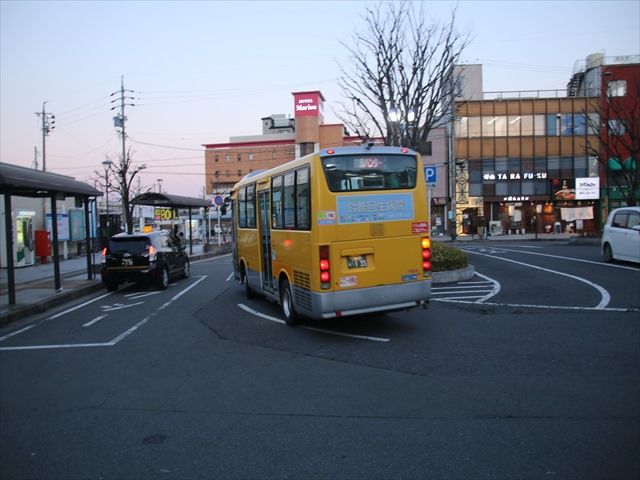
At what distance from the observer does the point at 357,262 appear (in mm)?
8359

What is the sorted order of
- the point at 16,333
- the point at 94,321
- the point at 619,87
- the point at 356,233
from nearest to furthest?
1. the point at 356,233
2. the point at 16,333
3. the point at 94,321
4. the point at 619,87

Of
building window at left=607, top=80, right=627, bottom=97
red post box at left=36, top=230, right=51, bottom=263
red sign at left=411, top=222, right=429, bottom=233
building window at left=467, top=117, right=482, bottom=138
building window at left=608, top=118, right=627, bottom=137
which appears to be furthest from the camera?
building window at left=467, top=117, right=482, bottom=138

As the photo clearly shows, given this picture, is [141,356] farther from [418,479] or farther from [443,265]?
[443,265]

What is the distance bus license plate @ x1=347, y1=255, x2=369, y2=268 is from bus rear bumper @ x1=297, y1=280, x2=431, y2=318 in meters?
0.38

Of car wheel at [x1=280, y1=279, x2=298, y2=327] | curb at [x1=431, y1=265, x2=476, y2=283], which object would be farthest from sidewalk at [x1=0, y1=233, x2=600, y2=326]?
curb at [x1=431, y1=265, x2=476, y2=283]

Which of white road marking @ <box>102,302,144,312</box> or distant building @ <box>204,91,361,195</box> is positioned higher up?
distant building @ <box>204,91,361,195</box>

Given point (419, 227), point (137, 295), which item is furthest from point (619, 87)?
point (137, 295)

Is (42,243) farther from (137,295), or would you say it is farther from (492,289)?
(492,289)

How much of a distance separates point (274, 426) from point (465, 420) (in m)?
1.76

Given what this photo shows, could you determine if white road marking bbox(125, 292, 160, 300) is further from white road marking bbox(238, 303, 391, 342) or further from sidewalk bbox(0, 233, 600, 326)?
white road marking bbox(238, 303, 391, 342)

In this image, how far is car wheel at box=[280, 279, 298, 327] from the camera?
9.39 meters

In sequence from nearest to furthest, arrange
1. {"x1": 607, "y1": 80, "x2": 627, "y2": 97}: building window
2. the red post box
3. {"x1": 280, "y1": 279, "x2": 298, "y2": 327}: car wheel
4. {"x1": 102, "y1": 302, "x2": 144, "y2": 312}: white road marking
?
{"x1": 280, "y1": 279, "x2": 298, "y2": 327}: car wheel → {"x1": 102, "y1": 302, "x2": 144, "y2": 312}: white road marking → the red post box → {"x1": 607, "y1": 80, "x2": 627, "y2": 97}: building window

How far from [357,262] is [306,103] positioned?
268 ft

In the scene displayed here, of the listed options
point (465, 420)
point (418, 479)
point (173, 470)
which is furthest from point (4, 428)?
point (465, 420)
